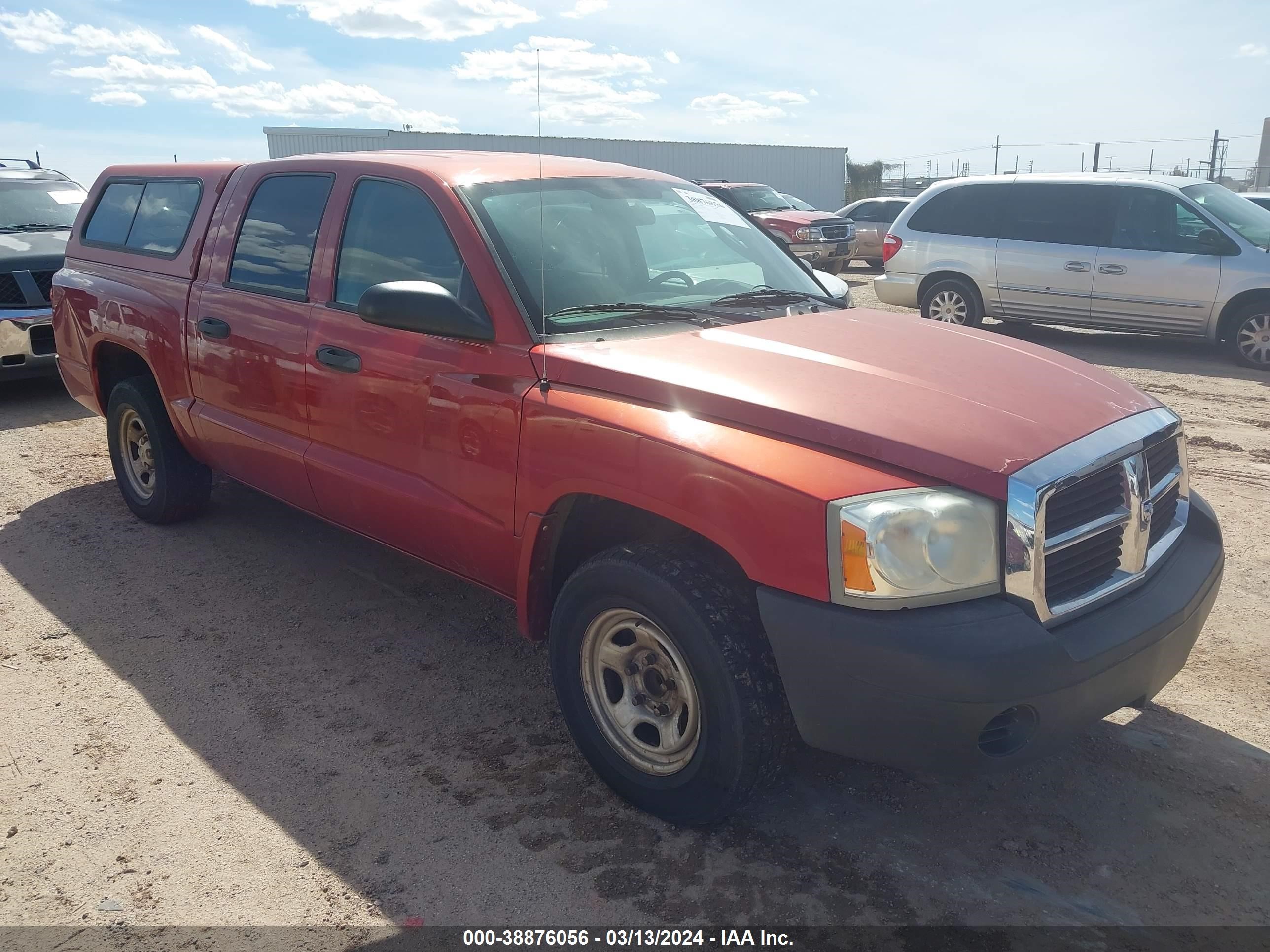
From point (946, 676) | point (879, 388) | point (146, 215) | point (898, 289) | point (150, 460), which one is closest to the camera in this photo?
point (946, 676)

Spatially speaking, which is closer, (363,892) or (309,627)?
(363,892)

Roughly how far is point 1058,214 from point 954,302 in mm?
1381

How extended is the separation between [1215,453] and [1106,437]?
4.61m

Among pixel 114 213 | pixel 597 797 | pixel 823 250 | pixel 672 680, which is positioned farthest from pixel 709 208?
pixel 823 250

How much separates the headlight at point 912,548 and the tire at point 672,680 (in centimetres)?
37

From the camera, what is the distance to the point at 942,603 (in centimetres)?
239

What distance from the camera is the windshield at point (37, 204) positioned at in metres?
9.26

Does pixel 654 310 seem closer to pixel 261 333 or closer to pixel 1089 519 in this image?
pixel 1089 519

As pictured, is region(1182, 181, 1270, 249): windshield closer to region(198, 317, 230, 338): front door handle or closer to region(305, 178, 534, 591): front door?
region(305, 178, 534, 591): front door

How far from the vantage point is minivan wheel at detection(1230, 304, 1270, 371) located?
9.42 meters

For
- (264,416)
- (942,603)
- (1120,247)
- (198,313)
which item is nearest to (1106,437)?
(942,603)

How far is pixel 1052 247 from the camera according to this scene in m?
10.5

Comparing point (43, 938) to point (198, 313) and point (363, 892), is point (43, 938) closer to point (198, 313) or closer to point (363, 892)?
point (363, 892)

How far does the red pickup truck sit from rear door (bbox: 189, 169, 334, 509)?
0.02m
